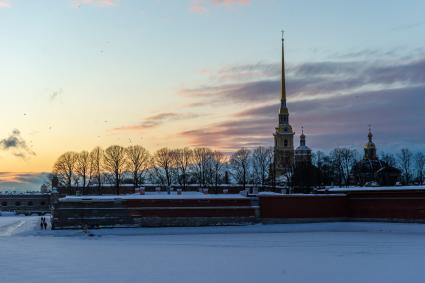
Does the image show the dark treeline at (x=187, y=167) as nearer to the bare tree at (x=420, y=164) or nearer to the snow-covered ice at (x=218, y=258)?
the bare tree at (x=420, y=164)

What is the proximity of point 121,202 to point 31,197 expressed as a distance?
6739 centimetres

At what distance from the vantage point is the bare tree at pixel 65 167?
10269 centimetres

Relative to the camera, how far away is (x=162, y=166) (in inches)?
4087

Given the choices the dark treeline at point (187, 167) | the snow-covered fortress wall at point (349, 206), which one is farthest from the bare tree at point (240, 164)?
the snow-covered fortress wall at point (349, 206)

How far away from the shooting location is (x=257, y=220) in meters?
58.3

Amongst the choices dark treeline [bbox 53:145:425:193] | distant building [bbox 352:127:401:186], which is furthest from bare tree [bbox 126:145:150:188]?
distant building [bbox 352:127:401:186]

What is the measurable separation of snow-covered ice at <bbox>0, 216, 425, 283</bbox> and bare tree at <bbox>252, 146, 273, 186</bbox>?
54.3 metres

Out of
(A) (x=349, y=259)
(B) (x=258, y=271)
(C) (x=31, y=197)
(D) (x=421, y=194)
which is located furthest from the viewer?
(C) (x=31, y=197)

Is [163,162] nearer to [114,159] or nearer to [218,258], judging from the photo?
[114,159]

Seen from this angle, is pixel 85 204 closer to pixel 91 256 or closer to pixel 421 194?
pixel 91 256

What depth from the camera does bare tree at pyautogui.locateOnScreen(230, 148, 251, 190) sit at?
10144cm

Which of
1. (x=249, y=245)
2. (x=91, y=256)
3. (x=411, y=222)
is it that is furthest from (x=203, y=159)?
(x=91, y=256)

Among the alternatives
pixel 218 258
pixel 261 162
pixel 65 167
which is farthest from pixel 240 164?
pixel 218 258

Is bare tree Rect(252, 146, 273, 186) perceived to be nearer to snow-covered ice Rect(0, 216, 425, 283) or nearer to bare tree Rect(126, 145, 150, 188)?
bare tree Rect(126, 145, 150, 188)
